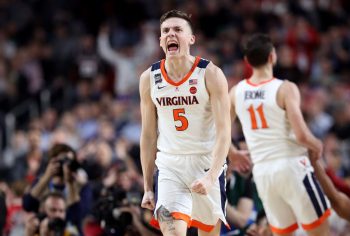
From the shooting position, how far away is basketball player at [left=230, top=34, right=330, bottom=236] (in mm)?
8672

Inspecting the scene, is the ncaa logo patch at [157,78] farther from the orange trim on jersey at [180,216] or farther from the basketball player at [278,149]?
the basketball player at [278,149]

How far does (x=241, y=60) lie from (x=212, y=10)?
8.03 feet

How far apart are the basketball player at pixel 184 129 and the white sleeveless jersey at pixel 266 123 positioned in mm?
1253

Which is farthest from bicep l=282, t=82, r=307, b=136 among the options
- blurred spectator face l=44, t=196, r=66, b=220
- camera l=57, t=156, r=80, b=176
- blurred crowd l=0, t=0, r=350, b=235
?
blurred crowd l=0, t=0, r=350, b=235

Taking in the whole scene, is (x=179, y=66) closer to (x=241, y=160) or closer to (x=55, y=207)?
(x=241, y=160)

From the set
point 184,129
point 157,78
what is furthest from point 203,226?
point 157,78

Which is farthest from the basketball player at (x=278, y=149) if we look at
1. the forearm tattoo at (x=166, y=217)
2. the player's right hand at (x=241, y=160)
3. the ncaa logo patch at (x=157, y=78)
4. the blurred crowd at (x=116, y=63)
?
the blurred crowd at (x=116, y=63)

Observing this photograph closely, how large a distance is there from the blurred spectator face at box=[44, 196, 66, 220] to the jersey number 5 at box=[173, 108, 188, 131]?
2575mm

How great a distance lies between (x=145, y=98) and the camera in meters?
7.72

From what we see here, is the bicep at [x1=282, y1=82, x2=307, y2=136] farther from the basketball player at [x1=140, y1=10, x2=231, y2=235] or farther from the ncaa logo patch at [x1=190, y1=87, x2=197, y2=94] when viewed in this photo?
the ncaa logo patch at [x1=190, y1=87, x2=197, y2=94]

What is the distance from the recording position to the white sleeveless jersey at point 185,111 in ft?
24.6

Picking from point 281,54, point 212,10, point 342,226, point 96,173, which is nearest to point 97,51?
point 212,10

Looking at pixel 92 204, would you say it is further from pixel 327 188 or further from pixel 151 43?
pixel 151 43

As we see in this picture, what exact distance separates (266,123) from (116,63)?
10.2 metres
